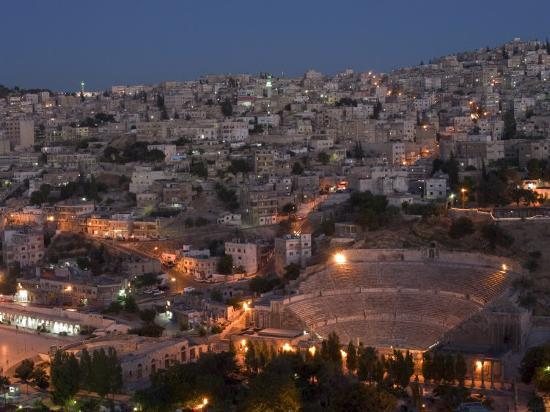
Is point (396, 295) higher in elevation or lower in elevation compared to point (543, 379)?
higher

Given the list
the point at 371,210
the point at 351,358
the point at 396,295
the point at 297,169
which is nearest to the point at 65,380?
the point at 351,358

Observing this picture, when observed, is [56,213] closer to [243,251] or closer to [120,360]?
[243,251]

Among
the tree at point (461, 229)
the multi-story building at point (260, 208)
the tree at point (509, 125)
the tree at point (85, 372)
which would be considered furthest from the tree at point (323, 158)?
the tree at point (85, 372)

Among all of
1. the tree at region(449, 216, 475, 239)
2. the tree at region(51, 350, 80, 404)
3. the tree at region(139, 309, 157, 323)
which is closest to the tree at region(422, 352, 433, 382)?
the tree at region(51, 350, 80, 404)

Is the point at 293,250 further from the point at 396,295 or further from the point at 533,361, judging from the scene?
the point at 533,361

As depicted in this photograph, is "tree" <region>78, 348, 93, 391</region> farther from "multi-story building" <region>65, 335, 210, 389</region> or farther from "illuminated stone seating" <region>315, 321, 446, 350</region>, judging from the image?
"illuminated stone seating" <region>315, 321, 446, 350</region>

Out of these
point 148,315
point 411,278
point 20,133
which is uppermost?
point 20,133
